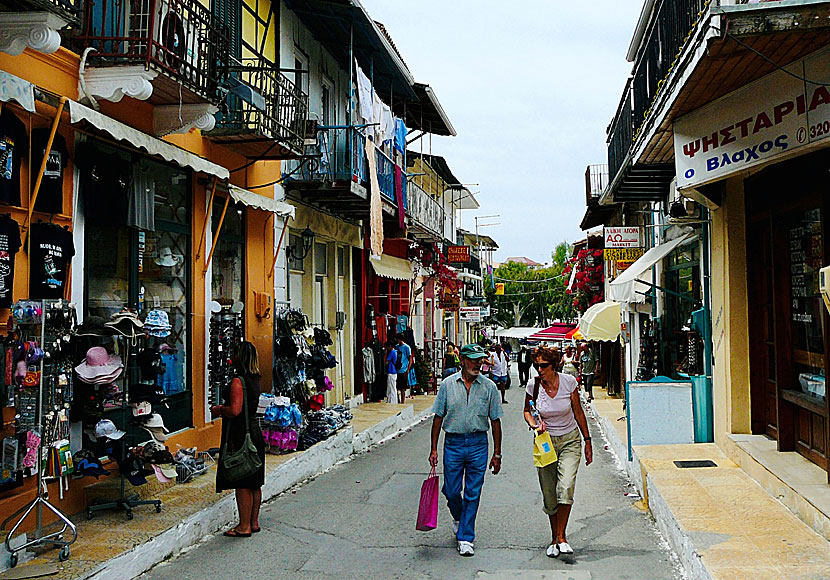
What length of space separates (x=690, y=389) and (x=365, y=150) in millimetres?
7724

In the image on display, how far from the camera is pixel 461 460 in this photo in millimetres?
6988

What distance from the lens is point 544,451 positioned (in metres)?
6.79

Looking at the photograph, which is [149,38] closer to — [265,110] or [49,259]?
[49,259]

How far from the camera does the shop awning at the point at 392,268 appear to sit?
20.9 meters

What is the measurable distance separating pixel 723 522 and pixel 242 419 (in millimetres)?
4214

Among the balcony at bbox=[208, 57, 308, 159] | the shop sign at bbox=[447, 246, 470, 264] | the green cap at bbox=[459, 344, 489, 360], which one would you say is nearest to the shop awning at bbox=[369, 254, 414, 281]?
the shop sign at bbox=[447, 246, 470, 264]

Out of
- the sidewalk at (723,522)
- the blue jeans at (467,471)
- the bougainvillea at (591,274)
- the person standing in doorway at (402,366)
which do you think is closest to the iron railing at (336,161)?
the person standing in doorway at (402,366)

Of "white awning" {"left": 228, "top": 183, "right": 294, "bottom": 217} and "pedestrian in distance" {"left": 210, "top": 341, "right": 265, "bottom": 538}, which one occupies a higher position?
"white awning" {"left": 228, "top": 183, "right": 294, "bottom": 217}

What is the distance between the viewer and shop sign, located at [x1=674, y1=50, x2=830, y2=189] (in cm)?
602

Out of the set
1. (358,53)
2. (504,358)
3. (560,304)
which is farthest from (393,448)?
(560,304)

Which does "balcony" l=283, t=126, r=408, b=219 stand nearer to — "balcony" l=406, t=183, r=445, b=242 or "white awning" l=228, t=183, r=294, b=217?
"white awning" l=228, t=183, r=294, b=217

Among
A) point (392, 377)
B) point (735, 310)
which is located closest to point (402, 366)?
point (392, 377)

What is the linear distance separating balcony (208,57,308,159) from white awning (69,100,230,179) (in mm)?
1239

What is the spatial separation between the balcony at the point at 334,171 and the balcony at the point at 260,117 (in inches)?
44.1
